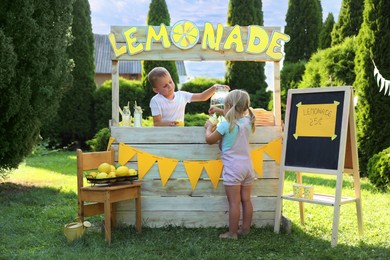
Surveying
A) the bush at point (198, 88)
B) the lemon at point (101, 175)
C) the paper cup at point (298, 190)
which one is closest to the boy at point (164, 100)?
the lemon at point (101, 175)

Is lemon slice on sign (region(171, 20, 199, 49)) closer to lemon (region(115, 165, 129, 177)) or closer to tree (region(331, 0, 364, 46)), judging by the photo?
lemon (region(115, 165, 129, 177))

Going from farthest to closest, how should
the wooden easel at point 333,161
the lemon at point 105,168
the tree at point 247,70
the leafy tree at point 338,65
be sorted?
the tree at point 247,70 → the leafy tree at point 338,65 → the lemon at point 105,168 → the wooden easel at point 333,161

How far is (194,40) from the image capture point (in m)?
4.79

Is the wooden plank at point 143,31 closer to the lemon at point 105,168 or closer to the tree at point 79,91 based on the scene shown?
the lemon at point 105,168

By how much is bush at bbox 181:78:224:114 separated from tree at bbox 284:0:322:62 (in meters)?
2.67

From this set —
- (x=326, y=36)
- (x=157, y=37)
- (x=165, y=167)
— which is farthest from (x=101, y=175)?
(x=326, y=36)

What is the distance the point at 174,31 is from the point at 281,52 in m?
1.10

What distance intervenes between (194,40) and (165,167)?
1.31 m

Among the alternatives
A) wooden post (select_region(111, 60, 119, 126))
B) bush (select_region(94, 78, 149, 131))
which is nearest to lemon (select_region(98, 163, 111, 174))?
wooden post (select_region(111, 60, 119, 126))

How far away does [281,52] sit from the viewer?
15.9 feet

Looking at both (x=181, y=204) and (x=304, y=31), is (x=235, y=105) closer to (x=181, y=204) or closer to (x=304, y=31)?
(x=181, y=204)

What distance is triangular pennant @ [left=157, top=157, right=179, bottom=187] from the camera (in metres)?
4.75

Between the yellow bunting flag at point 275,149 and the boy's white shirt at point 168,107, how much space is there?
99cm

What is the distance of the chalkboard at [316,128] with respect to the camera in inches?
167
